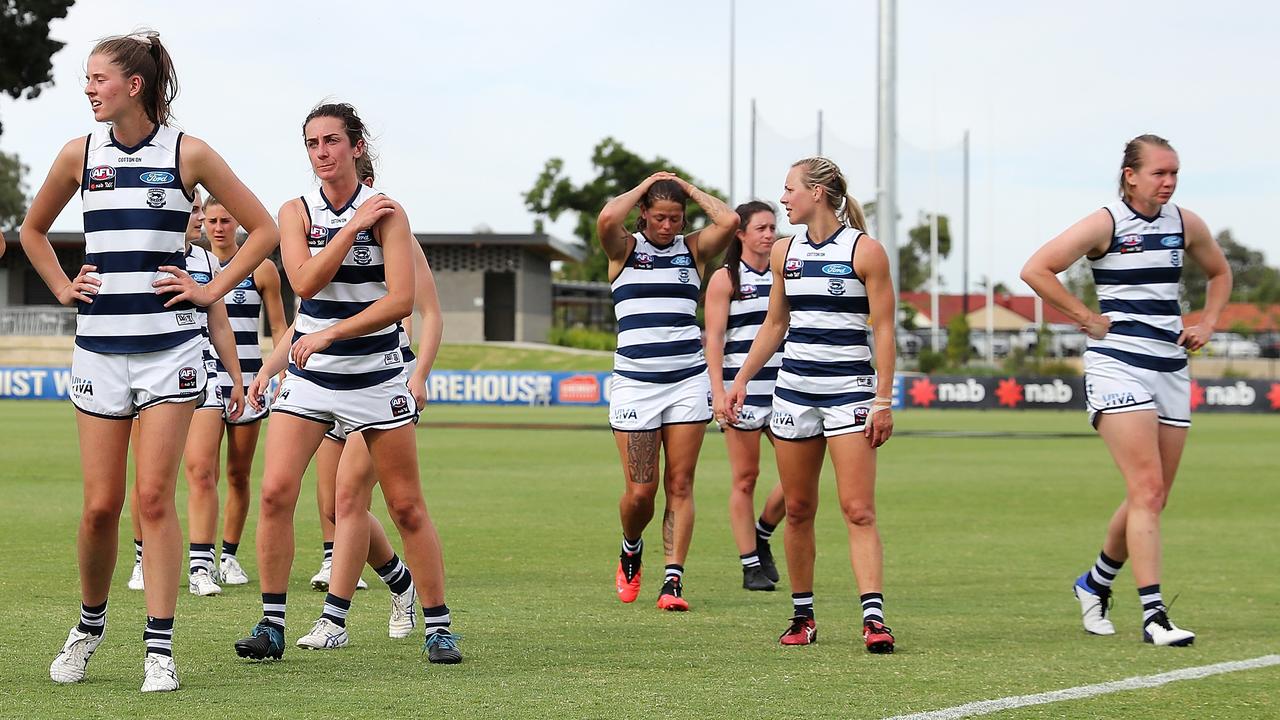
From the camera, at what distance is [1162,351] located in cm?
755

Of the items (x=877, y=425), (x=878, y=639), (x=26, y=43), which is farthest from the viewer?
(x=26, y=43)

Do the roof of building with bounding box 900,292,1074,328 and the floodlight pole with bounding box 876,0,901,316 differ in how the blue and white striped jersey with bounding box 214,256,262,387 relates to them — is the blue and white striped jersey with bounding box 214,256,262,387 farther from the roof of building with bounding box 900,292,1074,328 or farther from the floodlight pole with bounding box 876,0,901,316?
the roof of building with bounding box 900,292,1074,328

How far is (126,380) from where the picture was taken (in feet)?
18.5

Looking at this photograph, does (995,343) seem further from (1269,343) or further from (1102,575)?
(1102,575)

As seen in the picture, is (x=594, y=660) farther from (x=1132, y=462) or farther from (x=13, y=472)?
(x=13, y=472)

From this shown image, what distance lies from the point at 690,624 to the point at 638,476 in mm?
1277

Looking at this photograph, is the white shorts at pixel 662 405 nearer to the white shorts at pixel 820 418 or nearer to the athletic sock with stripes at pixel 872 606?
the white shorts at pixel 820 418

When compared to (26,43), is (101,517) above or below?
below

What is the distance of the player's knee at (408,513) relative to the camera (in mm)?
6418

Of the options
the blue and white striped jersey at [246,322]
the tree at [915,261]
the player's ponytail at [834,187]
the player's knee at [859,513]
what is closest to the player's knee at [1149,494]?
the player's knee at [859,513]

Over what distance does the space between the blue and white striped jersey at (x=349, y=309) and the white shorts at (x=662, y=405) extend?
2634 millimetres

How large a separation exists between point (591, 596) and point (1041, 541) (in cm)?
487

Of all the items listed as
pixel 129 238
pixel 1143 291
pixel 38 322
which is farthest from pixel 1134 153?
pixel 38 322

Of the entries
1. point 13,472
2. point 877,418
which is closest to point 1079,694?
point 877,418
